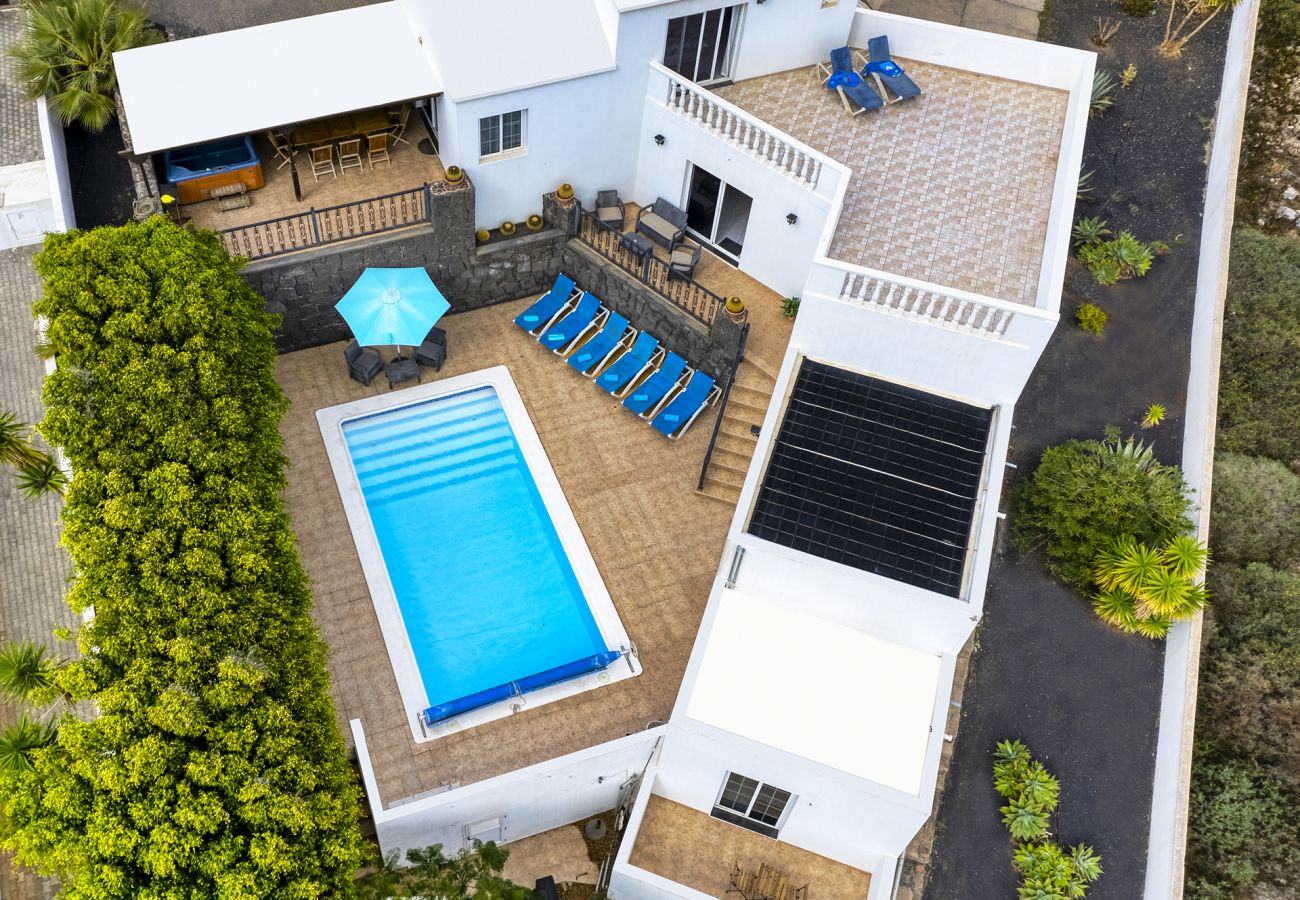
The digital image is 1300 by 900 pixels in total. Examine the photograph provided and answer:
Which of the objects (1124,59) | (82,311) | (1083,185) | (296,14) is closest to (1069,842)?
(1083,185)

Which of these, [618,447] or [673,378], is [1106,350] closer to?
[673,378]

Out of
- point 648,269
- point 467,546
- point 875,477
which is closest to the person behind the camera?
point 875,477

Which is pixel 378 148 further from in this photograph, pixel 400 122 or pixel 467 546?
pixel 467 546

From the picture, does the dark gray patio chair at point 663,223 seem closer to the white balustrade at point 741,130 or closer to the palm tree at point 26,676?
the white balustrade at point 741,130

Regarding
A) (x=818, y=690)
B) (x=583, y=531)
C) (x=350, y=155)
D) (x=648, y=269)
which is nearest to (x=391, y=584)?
(x=583, y=531)

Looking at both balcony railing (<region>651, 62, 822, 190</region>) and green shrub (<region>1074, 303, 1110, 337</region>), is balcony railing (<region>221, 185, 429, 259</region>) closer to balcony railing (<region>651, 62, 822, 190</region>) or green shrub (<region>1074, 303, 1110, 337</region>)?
balcony railing (<region>651, 62, 822, 190</region>)

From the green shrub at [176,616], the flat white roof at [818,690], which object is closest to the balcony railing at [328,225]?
the green shrub at [176,616]
